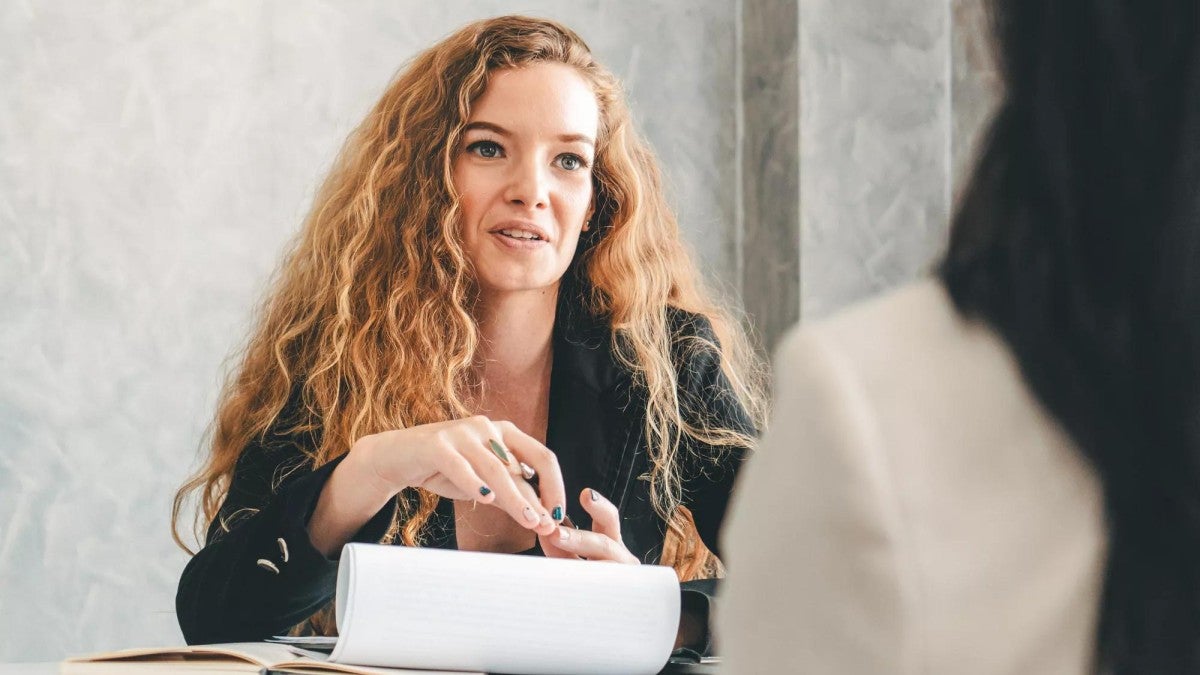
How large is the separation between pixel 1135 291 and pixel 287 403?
1371 millimetres

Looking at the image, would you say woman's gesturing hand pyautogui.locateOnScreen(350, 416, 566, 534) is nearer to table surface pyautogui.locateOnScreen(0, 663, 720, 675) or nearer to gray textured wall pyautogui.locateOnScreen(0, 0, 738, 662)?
table surface pyautogui.locateOnScreen(0, 663, 720, 675)

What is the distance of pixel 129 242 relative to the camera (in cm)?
223

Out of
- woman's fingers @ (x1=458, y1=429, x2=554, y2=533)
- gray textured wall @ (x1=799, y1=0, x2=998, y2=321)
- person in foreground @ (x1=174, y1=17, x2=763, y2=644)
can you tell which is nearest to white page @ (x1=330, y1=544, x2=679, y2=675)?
woman's fingers @ (x1=458, y1=429, x2=554, y2=533)

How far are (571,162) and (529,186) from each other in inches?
4.2

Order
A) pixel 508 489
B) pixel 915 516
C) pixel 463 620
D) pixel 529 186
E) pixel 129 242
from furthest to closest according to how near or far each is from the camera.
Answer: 1. pixel 129 242
2. pixel 529 186
3. pixel 508 489
4. pixel 463 620
5. pixel 915 516

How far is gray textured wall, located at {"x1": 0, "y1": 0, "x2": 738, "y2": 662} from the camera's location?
7.09ft

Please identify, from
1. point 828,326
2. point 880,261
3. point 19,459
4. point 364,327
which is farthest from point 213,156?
point 828,326

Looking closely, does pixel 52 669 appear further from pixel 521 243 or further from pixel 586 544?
pixel 521 243

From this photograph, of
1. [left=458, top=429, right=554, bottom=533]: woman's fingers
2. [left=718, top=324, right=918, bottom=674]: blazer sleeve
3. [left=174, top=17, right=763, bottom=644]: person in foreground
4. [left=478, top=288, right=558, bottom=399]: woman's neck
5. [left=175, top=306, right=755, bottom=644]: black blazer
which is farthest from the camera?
[left=478, top=288, right=558, bottom=399]: woman's neck

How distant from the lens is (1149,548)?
0.31m

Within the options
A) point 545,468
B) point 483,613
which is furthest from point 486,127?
point 483,613

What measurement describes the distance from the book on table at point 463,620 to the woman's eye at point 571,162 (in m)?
0.83

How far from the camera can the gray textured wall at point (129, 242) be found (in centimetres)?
216

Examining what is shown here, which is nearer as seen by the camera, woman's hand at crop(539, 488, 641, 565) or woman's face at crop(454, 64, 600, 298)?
woman's hand at crop(539, 488, 641, 565)
